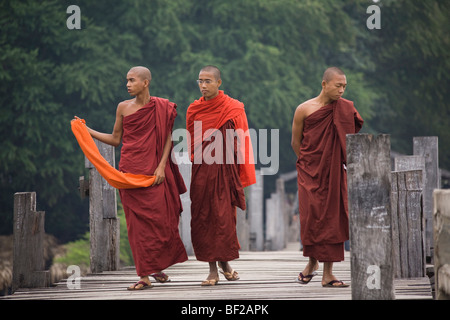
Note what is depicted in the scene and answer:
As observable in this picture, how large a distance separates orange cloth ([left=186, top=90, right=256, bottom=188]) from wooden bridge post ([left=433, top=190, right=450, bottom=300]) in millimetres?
2750

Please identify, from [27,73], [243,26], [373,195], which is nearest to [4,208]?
[27,73]

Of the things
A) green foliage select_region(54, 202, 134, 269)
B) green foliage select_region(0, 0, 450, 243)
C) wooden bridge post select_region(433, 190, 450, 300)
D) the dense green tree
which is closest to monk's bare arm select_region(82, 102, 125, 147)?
wooden bridge post select_region(433, 190, 450, 300)

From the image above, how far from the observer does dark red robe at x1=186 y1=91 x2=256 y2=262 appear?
6941mm

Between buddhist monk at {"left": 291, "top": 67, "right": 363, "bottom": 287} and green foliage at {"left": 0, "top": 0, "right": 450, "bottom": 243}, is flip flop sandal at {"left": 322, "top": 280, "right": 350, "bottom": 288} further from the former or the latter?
green foliage at {"left": 0, "top": 0, "right": 450, "bottom": 243}

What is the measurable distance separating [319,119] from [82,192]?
2.76m

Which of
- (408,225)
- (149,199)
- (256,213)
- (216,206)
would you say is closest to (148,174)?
(149,199)

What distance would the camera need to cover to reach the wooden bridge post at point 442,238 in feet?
14.7

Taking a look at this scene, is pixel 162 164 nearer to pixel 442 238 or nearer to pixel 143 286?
pixel 143 286

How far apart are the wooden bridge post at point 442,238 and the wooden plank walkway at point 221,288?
34.9 inches

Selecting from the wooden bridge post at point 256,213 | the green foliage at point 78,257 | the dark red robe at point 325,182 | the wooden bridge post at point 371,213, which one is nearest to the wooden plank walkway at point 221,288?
the dark red robe at point 325,182

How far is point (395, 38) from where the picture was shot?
25.7 m

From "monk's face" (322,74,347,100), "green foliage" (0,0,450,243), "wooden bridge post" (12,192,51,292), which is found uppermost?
"green foliage" (0,0,450,243)

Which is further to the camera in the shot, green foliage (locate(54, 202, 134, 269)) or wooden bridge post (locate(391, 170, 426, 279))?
green foliage (locate(54, 202, 134, 269))

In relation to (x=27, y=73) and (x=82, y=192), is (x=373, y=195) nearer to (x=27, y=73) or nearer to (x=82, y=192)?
(x=82, y=192)
